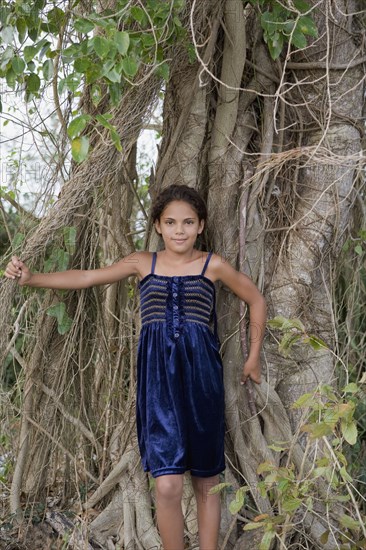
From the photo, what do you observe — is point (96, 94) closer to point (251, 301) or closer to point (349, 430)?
point (251, 301)

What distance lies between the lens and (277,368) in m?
3.19

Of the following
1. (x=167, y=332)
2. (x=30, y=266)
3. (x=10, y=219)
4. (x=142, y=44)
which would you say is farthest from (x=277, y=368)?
(x=10, y=219)

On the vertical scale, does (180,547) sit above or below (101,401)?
below

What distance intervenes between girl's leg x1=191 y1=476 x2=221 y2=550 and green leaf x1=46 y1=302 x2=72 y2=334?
739mm

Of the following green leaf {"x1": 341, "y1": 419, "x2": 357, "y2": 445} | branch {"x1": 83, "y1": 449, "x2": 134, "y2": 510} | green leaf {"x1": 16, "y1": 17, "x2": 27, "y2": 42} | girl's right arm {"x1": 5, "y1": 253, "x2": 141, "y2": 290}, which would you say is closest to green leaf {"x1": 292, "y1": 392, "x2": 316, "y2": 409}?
green leaf {"x1": 341, "y1": 419, "x2": 357, "y2": 445}

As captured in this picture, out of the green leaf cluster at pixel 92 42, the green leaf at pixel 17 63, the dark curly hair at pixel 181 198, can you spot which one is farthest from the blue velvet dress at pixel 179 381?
the green leaf at pixel 17 63

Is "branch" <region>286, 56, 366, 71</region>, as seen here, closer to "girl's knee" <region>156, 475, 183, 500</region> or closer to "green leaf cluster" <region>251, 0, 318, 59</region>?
"green leaf cluster" <region>251, 0, 318, 59</region>

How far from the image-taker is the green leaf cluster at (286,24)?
2.70 m

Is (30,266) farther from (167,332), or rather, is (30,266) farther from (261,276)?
(261,276)

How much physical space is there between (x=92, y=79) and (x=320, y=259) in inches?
46.4

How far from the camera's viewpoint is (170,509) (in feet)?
8.99

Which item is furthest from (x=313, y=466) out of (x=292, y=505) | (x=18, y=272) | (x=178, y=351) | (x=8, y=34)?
(x=8, y=34)

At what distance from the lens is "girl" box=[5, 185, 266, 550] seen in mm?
2768

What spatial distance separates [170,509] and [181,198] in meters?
1.06
